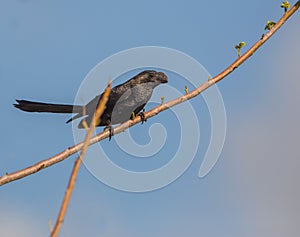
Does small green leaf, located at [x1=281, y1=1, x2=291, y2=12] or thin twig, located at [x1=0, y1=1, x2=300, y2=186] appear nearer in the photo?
thin twig, located at [x1=0, y1=1, x2=300, y2=186]

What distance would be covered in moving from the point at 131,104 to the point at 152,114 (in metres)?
3.84

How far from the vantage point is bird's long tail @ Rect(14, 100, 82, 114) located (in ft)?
20.7

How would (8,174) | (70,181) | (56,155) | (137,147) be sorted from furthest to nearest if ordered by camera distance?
(137,147), (56,155), (8,174), (70,181)

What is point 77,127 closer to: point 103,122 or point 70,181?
point 103,122

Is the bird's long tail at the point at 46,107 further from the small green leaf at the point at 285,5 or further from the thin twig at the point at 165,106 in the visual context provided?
the small green leaf at the point at 285,5

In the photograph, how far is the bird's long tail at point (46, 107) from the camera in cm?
632

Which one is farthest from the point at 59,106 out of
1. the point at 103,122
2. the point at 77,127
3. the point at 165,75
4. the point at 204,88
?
the point at 204,88

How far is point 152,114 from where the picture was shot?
219 inches

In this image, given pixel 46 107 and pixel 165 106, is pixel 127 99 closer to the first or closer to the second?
pixel 46 107

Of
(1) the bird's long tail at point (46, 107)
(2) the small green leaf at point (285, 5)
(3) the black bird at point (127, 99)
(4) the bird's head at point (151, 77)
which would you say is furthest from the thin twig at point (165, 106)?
(4) the bird's head at point (151, 77)

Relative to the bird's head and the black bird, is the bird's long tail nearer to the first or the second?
the black bird

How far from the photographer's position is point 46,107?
7.11 metres

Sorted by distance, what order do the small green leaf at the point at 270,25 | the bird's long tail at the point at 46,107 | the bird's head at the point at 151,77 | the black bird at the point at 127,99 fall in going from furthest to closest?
the bird's head at the point at 151,77 → the black bird at the point at 127,99 → the bird's long tail at the point at 46,107 → the small green leaf at the point at 270,25

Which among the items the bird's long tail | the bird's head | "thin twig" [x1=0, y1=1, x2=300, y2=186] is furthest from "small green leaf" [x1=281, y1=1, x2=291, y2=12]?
the bird's head
